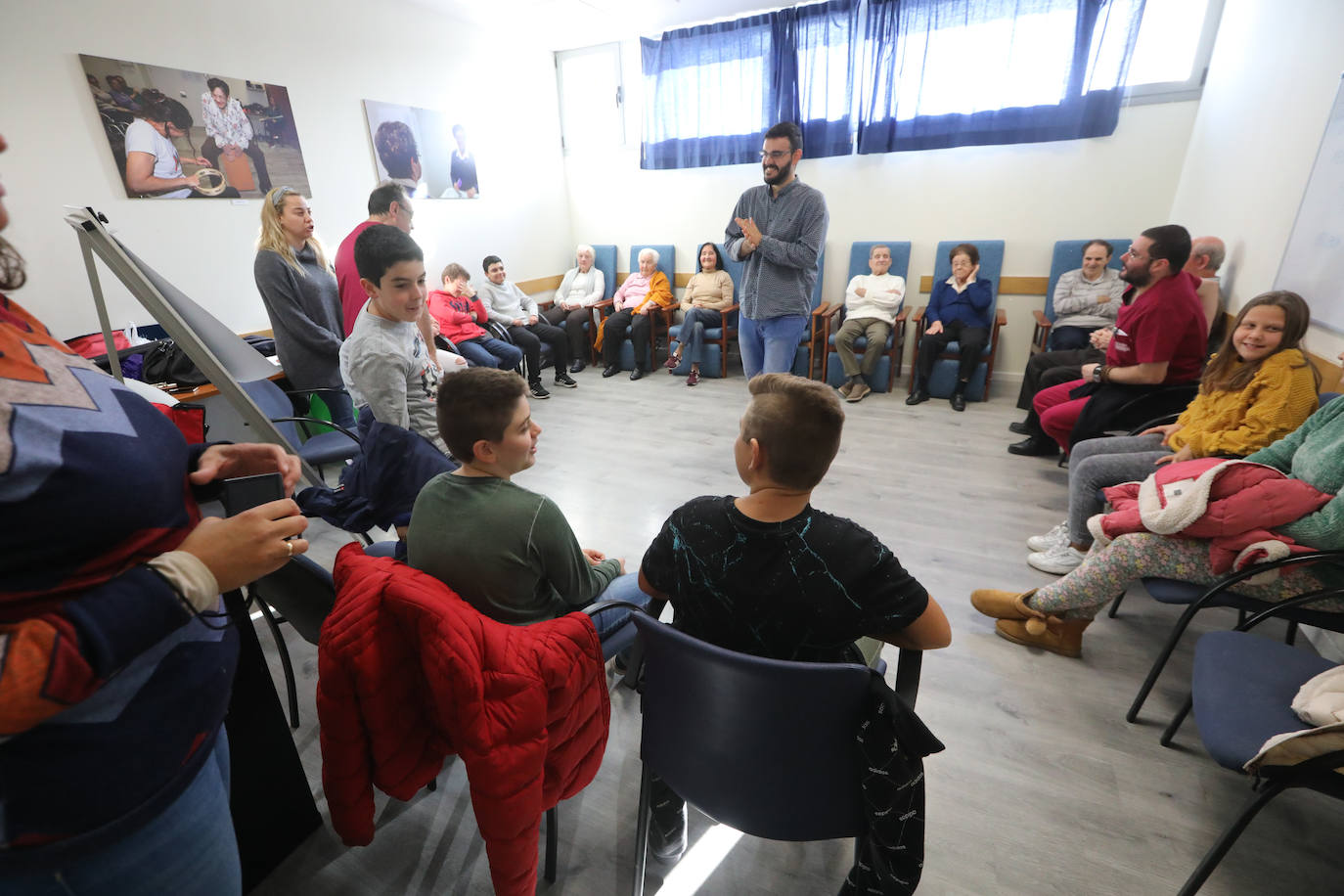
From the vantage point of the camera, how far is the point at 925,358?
4.42m

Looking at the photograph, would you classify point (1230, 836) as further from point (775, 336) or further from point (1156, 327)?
point (775, 336)

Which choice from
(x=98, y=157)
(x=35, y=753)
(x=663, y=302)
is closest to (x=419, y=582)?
(x=35, y=753)

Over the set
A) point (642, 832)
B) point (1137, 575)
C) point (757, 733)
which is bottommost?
point (642, 832)

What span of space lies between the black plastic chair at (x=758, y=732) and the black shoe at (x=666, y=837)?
369 mm

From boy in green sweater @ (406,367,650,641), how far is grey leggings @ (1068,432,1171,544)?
6.41 ft

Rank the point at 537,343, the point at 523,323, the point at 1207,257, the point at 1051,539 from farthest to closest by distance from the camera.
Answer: the point at 523,323 < the point at 537,343 < the point at 1207,257 < the point at 1051,539

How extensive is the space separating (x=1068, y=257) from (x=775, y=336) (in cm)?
265

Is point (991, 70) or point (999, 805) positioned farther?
point (991, 70)

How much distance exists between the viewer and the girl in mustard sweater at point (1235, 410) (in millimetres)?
1871

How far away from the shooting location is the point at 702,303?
5.34 m

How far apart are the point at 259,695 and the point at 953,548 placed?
245cm

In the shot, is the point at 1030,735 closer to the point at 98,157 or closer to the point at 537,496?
the point at 537,496

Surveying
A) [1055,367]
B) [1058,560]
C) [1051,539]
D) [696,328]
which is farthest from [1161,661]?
[696,328]

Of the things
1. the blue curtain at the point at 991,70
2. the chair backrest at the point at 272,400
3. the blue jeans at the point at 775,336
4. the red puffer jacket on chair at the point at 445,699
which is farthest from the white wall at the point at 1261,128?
the chair backrest at the point at 272,400
